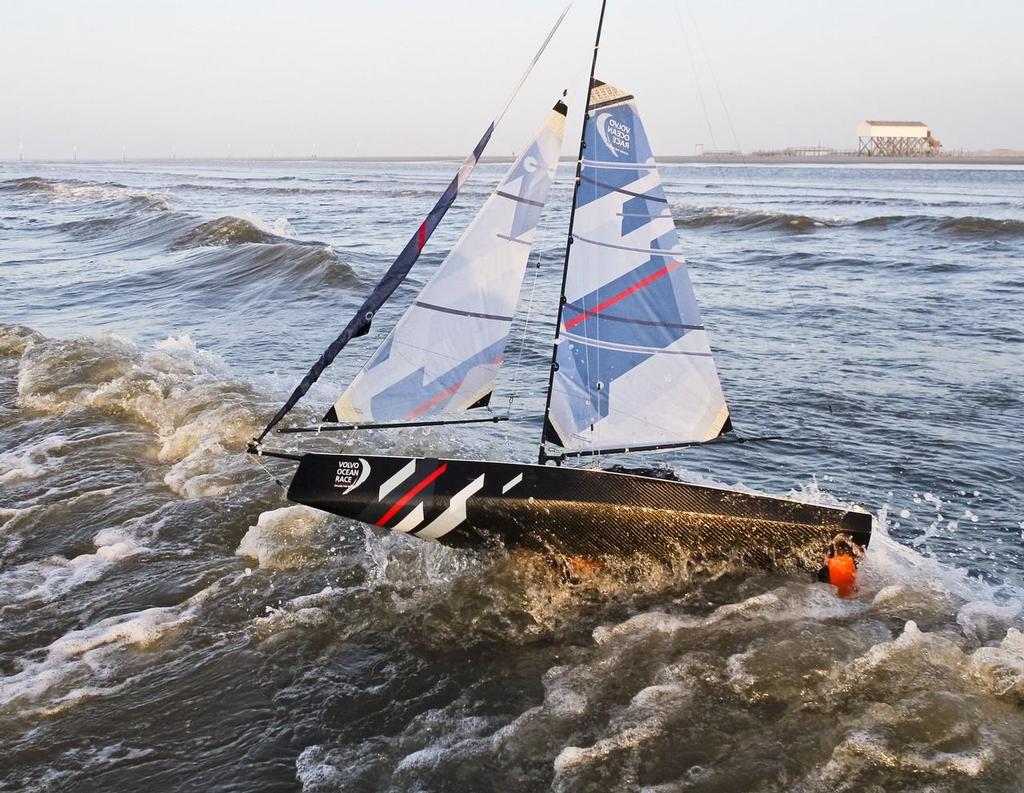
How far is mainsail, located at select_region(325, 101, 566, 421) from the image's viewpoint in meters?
8.32

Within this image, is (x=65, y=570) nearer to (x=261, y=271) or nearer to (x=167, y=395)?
(x=167, y=395)

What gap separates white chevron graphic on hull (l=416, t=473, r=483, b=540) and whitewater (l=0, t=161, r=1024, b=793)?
2.19ft

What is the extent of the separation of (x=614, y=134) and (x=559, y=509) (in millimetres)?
3466

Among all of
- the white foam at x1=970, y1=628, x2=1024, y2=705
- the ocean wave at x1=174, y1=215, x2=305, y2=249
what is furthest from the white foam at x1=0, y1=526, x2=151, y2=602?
the ocean wave at x1=174, y1=215, x2=305, y2=249

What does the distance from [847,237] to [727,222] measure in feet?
23.1

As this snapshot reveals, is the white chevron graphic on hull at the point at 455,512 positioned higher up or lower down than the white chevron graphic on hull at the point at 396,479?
lower down

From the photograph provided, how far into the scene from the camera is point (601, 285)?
28.9 ft

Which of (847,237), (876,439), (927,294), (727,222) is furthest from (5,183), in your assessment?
(876,439)

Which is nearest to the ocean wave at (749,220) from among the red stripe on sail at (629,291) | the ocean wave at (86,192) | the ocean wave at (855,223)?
the ocean wave at (855,223)

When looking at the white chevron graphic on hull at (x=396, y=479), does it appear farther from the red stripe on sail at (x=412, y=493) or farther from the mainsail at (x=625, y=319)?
the mainsail at (x=625, y=319)

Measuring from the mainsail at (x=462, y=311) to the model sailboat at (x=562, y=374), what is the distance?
1cm

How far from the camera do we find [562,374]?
9062mm

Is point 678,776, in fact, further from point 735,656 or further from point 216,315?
point 216,315

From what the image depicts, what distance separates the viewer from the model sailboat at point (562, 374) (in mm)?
8375
